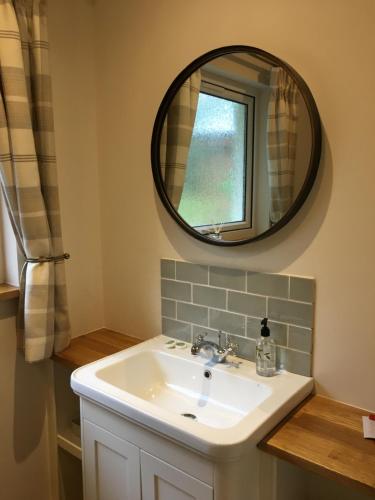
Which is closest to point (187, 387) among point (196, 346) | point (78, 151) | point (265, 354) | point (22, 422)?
point (196, 346)

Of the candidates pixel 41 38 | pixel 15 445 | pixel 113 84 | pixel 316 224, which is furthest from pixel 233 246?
pixel 15 445

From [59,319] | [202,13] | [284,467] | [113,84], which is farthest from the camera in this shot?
[113,84]

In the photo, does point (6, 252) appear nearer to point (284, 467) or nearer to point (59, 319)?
point (59, 319)

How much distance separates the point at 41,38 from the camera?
151cm

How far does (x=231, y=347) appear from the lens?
1.50 metres

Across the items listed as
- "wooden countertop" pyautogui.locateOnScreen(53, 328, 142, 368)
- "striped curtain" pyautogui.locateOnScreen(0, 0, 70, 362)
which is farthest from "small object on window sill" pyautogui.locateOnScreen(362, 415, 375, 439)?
"striped curtain" pyautogui.locateOnScreen(0, 0, 70, 362)

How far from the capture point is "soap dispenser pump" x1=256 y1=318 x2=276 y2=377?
1394 mm

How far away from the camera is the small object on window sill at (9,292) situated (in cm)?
160


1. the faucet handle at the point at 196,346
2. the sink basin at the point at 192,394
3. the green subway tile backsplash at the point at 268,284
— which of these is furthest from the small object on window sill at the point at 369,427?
the faucet handle at the point at 196,346

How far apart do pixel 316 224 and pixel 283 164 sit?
0.72 ft

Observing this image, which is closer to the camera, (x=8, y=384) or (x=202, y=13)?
(x=202, y=13)

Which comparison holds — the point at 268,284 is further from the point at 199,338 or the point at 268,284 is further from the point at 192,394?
the point at 192,394

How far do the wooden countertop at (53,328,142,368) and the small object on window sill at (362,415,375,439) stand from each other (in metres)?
0.95

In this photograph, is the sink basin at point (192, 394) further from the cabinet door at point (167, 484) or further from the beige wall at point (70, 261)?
the beige wall at point (70, 261)
